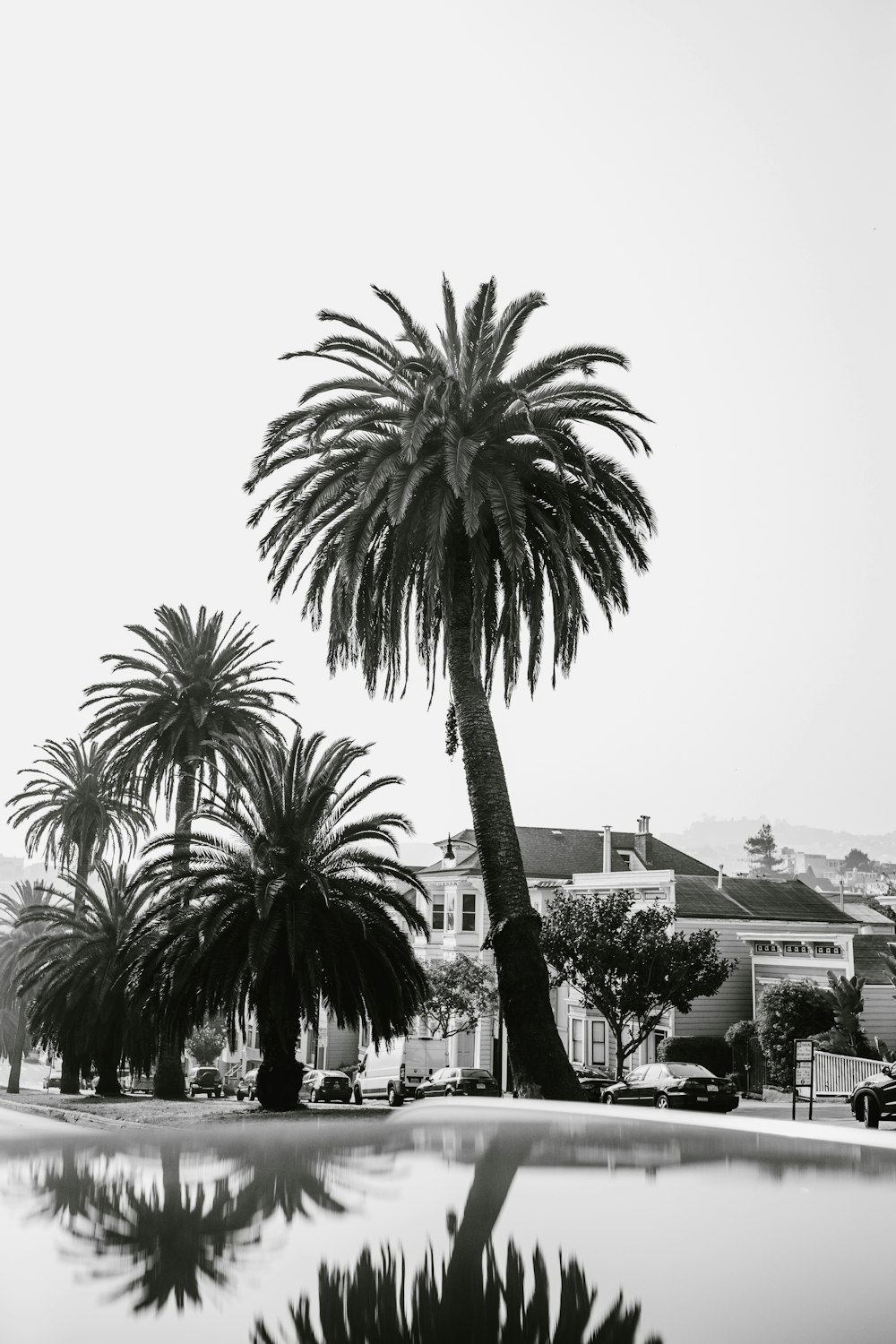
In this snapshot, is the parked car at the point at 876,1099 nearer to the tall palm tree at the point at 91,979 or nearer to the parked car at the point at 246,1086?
the tall palm tree at the point at 91,979

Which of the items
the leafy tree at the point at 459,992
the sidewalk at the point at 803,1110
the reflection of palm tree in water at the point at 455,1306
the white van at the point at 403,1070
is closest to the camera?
the reflection of palm tree in water at the point at 455,1306

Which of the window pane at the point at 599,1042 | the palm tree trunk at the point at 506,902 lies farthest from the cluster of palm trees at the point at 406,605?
the window pane at the point at 599,1042

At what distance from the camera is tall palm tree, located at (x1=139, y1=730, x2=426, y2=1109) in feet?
90.6

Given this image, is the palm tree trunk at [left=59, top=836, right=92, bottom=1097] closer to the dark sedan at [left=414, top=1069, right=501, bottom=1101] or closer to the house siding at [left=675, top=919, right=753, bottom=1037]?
the dark sedan at [left=414, top=1069, right=501, bottom=1101]

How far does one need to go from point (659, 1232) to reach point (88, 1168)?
1.16 metres

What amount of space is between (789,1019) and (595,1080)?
635cm

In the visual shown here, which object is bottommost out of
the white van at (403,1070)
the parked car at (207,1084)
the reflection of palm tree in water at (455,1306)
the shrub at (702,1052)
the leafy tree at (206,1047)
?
the leafy tree at (206,1047)

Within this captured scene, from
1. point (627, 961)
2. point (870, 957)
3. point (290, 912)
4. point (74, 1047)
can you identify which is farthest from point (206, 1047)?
point (290, 912)

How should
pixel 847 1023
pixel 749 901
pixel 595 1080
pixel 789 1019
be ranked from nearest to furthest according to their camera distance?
1. pixel 847 1023
2. pixel 789 1019
3. pixel 595 1080
4. pixel 749 901

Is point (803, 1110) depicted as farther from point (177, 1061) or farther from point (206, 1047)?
point (206, 1047)

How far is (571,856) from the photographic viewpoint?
221ft

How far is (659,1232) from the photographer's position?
2.28m

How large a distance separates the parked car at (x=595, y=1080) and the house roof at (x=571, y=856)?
13.5m

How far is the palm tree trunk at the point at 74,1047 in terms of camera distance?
43291 millimetres
